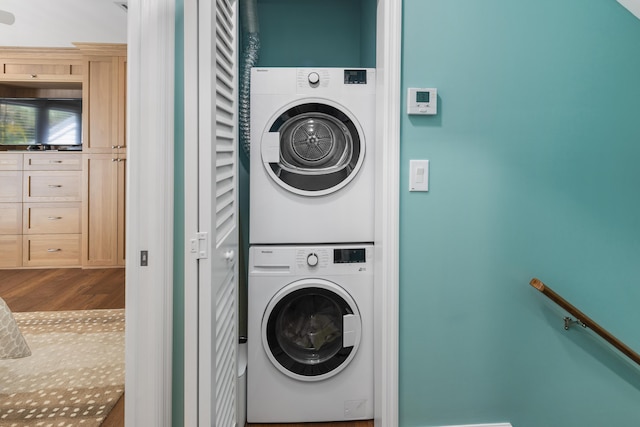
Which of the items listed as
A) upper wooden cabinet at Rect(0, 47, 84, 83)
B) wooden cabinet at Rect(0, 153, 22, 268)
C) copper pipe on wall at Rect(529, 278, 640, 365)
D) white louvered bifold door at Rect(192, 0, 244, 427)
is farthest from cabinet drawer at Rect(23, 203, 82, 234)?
copper pipe on wall at Rect(529, 278, 640, 365)

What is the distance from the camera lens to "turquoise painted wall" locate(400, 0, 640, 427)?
1752 millimetres

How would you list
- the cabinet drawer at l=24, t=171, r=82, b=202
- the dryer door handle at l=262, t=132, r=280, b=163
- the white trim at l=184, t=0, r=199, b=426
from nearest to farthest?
the white trim at l=184, t=0, r=199, b=426 < the dryer door handle at l=262, t=132, r=280, b=163 < the cabinet drawer at l=24, t=171, r=82, b=202

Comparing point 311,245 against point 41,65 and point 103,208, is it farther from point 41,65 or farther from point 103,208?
point 41,65

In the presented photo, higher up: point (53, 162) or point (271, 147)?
point (53, 162)

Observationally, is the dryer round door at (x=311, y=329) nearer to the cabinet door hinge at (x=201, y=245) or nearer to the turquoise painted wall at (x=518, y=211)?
the turquoise painted wall at (x=518, y=211)

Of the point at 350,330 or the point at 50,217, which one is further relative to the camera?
the point at 50,217

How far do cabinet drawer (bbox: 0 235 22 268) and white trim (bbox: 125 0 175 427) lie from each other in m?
4.27

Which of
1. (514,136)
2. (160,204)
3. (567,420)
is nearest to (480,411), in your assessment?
(567,420)

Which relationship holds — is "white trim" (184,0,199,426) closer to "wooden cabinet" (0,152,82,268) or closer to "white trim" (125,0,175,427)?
"white trim" (125,0,175,427)

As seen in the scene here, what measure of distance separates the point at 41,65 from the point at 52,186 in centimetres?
136

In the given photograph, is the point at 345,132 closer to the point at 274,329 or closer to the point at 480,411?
the point at 274,329

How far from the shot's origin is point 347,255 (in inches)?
80.1

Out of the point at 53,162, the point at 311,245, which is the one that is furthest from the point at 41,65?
the point at 311,245

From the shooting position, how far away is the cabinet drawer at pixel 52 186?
189 inches
